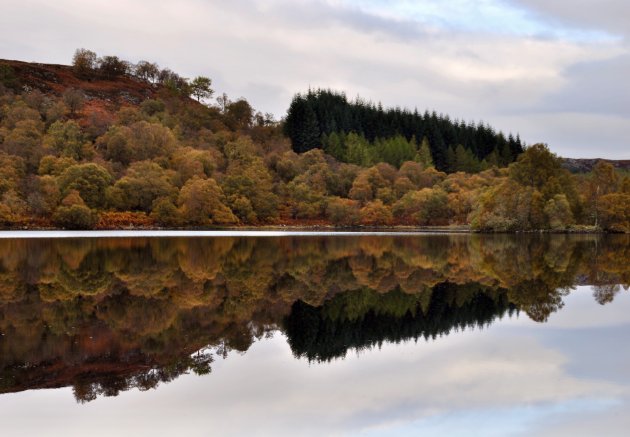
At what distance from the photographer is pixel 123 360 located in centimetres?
1334

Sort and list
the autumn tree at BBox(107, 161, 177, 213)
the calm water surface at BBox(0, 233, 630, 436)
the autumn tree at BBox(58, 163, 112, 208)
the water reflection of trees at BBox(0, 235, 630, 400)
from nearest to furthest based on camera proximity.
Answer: the calm water surface at BBox(0, 233, 630, 436) < the water reflection of trees at BBox(0, 235, 630, 400) < the autumn tree at BBox(58, 163, 112, 208) < the autumn tree at BBox(107, 161, 177, 213)

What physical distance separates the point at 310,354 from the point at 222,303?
7031mm

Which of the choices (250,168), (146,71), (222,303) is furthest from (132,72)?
(222,303)

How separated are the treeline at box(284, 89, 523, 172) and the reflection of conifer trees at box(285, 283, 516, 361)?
369 feet

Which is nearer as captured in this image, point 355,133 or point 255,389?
point 255,389

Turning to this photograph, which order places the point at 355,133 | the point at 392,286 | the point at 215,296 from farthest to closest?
the point at 355,133 < the point at 392,286 < the point at 215,296

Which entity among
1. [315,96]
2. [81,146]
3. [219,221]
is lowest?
[219,221]

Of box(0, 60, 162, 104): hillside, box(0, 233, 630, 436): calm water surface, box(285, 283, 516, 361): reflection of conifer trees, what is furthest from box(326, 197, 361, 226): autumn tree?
box(285, 283, 516, 361): reflection of conifer trees

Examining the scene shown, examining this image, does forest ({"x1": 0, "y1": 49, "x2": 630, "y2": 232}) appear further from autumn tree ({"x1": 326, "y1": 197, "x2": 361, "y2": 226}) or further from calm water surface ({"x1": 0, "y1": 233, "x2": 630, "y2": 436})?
calm water surface ({"x1": 0, "y1": 233, "x2": 630, "y2": 436})

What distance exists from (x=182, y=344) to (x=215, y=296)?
7.52 metres

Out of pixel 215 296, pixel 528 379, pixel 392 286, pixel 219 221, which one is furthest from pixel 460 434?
pixel 219 221

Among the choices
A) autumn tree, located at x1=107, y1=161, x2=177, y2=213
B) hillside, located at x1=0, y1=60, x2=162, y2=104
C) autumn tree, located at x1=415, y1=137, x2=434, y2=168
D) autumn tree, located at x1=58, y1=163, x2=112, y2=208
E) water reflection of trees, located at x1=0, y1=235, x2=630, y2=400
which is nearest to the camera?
water reflection of trees, located at x1=0, y1=235, x2=630, y2=400

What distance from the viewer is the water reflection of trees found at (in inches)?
534

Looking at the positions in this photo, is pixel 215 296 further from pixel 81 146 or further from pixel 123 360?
pixel 81 146
